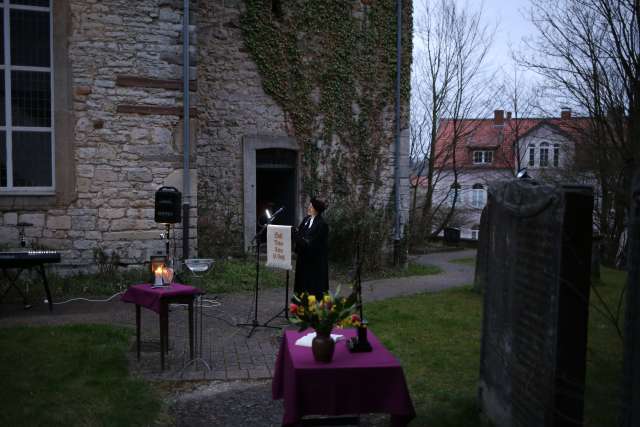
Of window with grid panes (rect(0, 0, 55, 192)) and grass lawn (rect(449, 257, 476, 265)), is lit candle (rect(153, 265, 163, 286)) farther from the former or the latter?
grass lawn (rect(449, 257, 476, 265))

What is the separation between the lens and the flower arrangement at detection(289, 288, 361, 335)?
408 centimetres

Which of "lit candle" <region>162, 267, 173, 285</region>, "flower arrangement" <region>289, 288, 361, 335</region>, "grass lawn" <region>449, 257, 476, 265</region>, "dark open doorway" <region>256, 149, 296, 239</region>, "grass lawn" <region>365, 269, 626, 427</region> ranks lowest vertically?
"grass lawn" <region>449, 257, 476, 265</region>

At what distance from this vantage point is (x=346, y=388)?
153 inches

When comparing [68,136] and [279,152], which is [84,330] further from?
[279,152]

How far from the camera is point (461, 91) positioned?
939 inches

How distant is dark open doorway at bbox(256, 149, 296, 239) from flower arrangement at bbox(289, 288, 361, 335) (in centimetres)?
931

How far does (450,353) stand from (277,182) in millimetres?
8720

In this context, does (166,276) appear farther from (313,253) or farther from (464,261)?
(464,261)

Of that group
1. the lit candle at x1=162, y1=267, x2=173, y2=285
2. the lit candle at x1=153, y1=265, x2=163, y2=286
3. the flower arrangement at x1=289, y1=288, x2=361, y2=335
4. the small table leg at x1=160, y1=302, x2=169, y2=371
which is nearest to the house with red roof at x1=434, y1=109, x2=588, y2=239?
the lit candle at x1=162, y1=267, x2=173, y2=285

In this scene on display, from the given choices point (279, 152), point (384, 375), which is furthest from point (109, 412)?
point (279, 152)

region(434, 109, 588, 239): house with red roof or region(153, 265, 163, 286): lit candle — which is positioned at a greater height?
region(434, 109, 588, 239): house with red roof

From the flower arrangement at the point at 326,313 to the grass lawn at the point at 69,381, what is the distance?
1.70 m

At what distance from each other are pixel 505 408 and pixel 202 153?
993 cm

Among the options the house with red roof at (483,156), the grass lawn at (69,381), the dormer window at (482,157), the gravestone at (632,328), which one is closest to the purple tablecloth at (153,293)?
the grass lawn at (69,381)
